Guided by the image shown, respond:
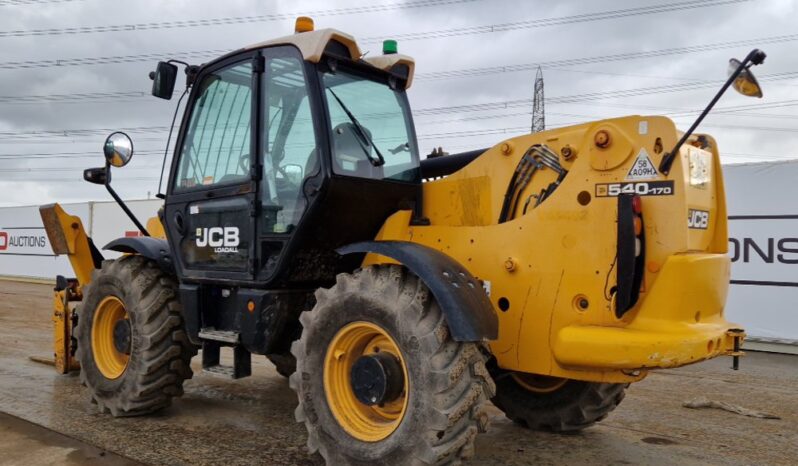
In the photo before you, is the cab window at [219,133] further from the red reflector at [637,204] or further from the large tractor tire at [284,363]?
the red reflector at [637,204]

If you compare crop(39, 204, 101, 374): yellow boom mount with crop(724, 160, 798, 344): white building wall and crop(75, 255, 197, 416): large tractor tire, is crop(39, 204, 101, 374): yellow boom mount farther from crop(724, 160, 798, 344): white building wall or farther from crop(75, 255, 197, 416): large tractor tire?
crop(724, 160, 798, 344): white building wall

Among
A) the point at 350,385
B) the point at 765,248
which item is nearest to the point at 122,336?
the point at 350,385

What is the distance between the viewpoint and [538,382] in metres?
4.80

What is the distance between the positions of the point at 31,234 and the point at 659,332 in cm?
2182

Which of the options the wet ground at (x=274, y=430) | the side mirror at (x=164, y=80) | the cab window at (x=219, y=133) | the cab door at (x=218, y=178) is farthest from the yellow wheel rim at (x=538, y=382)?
the side mirror at (x=164, y=80)

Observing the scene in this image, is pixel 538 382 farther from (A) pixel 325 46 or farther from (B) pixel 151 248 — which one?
(B) pixel 151 248

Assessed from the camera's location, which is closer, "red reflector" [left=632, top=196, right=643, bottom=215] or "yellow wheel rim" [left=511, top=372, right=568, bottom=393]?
"red reflector" [left=632, top=196, right=643, bottom=215]

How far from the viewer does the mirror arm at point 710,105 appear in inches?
126

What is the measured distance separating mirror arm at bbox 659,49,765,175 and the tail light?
0.21 meters

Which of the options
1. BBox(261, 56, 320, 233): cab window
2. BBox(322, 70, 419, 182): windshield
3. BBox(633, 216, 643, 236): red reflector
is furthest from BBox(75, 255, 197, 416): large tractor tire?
BBox(633, 216, 643, 236): red reflector

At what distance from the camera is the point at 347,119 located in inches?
173

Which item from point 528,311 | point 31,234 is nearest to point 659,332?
point 528,311

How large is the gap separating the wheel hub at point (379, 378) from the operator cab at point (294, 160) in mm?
1017

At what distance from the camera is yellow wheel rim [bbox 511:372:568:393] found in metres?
4.70
